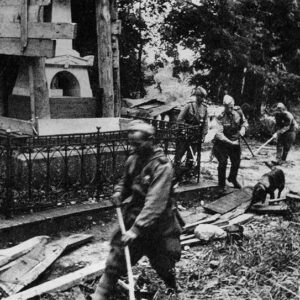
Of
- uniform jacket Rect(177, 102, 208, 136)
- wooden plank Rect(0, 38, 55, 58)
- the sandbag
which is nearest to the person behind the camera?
the sandbag

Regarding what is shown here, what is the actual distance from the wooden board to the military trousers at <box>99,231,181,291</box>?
3.96 m

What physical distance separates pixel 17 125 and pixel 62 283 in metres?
5.33

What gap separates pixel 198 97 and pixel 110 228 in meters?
3.94

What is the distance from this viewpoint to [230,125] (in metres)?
9.69

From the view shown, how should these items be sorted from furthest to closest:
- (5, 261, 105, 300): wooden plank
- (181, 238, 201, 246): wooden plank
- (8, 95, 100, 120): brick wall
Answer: (8, 95, 100, 120): brick wall
(181, 238, 201, 246): wooden plank
(5, 261, 105, 300): wooden plank

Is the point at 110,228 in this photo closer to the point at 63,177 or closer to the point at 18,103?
the point at 63,177

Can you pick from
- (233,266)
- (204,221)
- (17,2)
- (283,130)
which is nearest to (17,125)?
(17,2)

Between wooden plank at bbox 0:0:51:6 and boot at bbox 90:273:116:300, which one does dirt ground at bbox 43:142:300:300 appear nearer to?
boot at bbox 90:273:116:300

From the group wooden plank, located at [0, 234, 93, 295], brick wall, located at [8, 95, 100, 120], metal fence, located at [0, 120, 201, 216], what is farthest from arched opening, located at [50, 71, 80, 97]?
wooden plank, located at [0, 234, 93, 295]

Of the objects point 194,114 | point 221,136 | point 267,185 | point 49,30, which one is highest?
point 49,30

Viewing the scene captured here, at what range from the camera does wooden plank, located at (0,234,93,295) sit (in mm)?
4949

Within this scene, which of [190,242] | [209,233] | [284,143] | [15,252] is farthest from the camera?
[284,143]

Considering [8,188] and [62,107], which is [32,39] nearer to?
[62,107]

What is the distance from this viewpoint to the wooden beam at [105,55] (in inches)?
447
